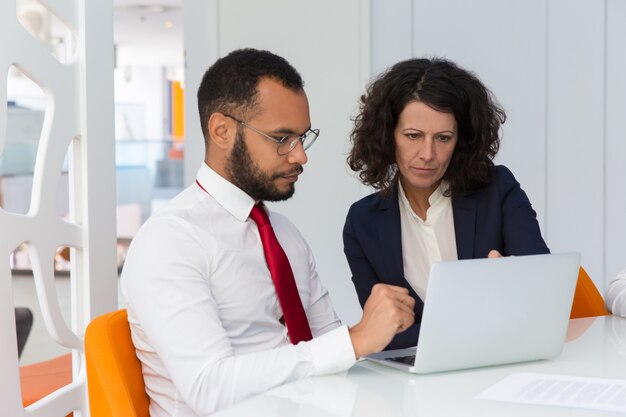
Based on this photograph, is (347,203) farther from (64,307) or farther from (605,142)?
(64,307)

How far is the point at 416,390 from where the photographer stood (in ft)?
4.68

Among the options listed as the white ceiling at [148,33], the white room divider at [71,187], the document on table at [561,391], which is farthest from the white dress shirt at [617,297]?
the white ceiling at [148,33]

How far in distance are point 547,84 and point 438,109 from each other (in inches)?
64.4

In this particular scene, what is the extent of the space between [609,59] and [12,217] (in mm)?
2816

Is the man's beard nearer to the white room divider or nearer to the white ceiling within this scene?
the white room divider

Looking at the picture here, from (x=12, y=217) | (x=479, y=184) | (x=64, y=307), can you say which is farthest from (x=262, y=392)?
(x=64, y=307)

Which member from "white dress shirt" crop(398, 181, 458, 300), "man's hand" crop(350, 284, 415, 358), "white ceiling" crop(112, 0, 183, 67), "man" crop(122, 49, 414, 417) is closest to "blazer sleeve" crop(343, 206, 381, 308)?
"white dress shirt" crop(398, 181, 458, 300)

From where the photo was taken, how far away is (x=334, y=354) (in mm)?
1509

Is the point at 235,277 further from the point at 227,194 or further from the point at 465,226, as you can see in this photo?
the point at 465,226

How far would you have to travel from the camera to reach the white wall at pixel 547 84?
12.6ft

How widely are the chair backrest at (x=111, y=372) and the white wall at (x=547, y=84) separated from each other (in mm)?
2535

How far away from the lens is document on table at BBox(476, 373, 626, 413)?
1.34 meters

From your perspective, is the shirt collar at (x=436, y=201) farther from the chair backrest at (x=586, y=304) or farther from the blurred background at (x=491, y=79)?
the blurred background at (x=491, y=79)

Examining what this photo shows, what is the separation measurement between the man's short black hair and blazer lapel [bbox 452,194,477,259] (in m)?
0.82
